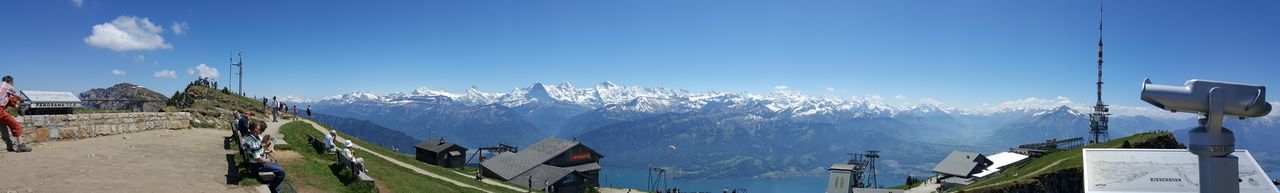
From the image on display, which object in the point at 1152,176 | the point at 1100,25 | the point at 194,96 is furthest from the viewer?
the point at 1100,25

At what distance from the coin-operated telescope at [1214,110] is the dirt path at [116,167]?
55.3ft

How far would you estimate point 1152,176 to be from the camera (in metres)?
26.9

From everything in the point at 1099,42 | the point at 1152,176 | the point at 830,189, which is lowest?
the point at 830,189

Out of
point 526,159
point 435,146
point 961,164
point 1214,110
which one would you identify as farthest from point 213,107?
point 961,164

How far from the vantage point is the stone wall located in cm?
2077

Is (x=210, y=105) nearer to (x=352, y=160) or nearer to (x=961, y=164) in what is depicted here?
(x=352, y=160)

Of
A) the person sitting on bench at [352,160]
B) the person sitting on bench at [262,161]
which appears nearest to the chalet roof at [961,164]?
the person sitting on bench at [352,160]

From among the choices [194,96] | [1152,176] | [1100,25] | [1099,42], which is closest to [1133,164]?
[1152,176]

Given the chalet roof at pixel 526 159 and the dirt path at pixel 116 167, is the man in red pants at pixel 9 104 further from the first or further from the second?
the chalet roof at pixel 526 159

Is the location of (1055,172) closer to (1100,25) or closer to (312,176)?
(1100,25)

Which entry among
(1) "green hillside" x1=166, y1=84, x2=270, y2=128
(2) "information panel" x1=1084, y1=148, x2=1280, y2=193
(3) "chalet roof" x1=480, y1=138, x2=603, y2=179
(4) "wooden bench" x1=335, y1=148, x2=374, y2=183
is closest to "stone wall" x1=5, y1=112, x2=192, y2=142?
(1) "green hillside" x1=166, y1=84, x2=270, y2=128

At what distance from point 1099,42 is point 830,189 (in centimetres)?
5106

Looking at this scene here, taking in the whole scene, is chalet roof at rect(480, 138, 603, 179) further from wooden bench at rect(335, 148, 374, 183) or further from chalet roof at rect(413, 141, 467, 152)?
wooden bench at rect(335, 148, 374, 183)

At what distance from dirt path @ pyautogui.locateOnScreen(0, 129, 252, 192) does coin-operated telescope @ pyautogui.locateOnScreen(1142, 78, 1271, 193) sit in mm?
16856
